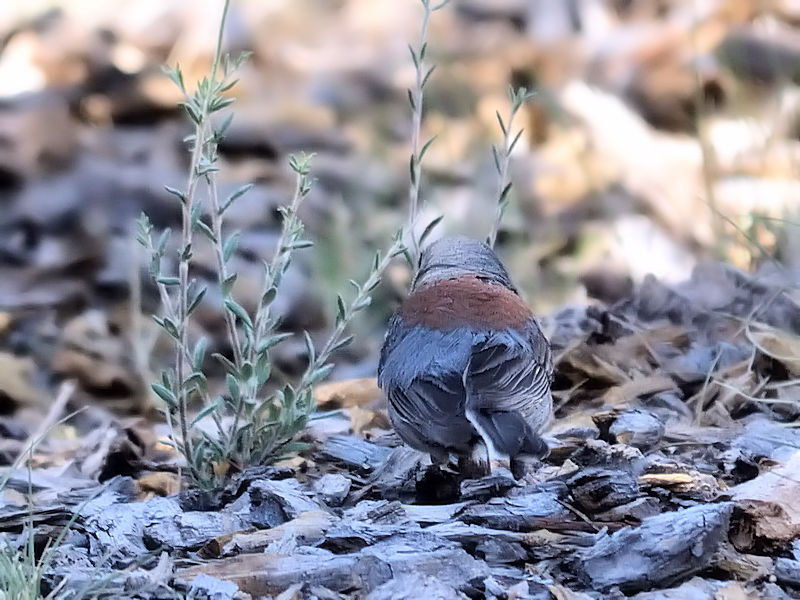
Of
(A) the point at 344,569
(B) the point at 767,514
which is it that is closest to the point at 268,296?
(A) the point at 344,569

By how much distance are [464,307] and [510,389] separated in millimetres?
427

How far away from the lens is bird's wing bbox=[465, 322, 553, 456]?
291cm

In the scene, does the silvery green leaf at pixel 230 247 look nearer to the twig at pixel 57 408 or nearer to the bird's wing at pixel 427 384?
the bird's wing at pixel 427 384

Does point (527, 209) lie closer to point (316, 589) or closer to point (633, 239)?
point (633, 239)

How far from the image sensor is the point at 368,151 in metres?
7.99

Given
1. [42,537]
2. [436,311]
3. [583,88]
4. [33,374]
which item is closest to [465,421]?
[436,311]

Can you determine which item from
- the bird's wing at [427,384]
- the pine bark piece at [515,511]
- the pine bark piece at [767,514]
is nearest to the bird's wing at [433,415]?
the bird's wing at [427,384]

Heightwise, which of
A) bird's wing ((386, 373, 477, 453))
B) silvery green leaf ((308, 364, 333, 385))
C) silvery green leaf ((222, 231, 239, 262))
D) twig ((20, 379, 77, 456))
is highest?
silvery green leaf ((222, 231, 239, 262))

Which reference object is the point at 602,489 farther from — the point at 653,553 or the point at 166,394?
the point at 166,394

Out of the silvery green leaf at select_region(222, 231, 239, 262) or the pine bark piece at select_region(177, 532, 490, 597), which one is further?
the silvery green leaf at select_region(222, 231, 239, 262)

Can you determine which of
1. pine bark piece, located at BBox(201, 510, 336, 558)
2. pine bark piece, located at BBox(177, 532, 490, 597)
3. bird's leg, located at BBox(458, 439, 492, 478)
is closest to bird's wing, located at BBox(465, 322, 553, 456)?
bird's leg, located at BBox(458, 439, 492, 478)

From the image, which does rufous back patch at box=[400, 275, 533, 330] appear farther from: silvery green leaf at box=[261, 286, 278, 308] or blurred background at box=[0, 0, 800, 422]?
blurred background at box=[0, 0, 800, 422]

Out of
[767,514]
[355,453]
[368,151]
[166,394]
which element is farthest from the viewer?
[368,151]

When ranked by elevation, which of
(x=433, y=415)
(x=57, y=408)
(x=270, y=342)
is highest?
(x=270, y=342)
